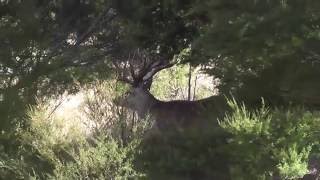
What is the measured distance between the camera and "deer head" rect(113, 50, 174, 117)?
688 cm

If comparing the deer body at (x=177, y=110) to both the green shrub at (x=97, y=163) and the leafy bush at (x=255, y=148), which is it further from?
the green shrub at (x=97, y=163)

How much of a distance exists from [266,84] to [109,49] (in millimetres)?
2712

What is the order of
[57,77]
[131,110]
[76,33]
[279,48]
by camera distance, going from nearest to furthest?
[279,48]
[131,110]
[57,77]
[76,33]

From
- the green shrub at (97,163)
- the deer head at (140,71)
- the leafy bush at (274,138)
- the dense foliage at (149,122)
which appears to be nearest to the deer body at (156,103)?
the deer head at (140,71)

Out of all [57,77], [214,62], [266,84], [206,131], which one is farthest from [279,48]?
[57,77]

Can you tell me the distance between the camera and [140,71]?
7.73 meters

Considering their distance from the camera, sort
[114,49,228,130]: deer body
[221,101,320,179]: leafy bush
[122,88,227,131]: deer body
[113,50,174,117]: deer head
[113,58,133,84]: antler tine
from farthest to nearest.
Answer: [113,50,174,117]: deer head < [113,58,133,84]: antler tine < [114,49,228,130]: deer body < [122,88,227,131]: deer body < [221,101,320,179]: leafy bush

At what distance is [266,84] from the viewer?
4934mm

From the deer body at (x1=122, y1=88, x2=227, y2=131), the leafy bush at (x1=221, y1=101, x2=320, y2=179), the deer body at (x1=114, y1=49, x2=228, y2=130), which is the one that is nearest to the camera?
the leafy bush at (x1=221, y1=101, x2=320, y2=179)

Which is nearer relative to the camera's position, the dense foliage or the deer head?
the dense foliage

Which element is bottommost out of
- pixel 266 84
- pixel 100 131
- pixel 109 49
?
pixel 100 131

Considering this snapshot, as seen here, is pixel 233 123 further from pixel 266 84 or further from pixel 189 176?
pixel 189 176

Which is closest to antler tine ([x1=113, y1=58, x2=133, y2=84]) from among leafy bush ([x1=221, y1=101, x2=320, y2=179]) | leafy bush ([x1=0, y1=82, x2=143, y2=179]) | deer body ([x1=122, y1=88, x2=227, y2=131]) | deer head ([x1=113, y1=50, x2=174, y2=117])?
deer head ([x1=113, y1=50, x2=174, y2=117])

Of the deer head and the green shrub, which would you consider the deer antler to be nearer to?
the deer head
